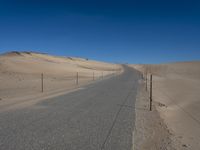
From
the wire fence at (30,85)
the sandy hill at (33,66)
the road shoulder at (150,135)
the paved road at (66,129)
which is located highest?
the sandy hill at (33,66)

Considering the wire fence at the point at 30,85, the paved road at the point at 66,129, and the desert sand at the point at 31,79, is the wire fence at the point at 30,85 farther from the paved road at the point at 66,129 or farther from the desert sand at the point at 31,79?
the paved road at the point at 66,129

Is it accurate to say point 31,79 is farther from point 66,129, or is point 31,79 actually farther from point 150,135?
point 150,135

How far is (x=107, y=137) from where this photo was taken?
7.97 meters

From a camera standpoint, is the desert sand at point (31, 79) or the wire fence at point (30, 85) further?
the wire fence at point (30, 85)

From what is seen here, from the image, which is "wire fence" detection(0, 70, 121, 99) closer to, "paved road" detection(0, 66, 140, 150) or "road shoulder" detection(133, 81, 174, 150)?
"paved road" detection(0, 66, 140, 150)

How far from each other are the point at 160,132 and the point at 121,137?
6.80 feet

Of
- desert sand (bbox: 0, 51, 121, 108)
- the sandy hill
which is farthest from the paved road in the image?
the sandy hill

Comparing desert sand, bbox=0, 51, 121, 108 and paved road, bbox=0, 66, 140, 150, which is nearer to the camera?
paved road, bbox=0, 66, 140, 150

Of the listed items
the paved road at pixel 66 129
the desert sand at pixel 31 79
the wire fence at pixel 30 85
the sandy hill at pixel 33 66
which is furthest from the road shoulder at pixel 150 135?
the sandy hill at pixel 33 66

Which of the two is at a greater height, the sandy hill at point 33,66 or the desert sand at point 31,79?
the sandy hill at point 33,66

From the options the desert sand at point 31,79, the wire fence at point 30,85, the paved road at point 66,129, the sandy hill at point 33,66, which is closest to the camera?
A: the paved road at point 66,129

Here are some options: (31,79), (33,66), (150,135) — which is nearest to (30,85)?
(31,79)

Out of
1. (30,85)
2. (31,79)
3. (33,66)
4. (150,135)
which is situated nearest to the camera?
(150,135)

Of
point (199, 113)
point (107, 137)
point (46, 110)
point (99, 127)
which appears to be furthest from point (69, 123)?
point (199, 113)
